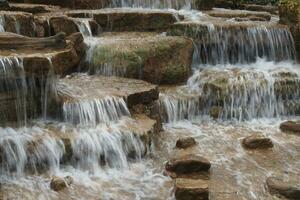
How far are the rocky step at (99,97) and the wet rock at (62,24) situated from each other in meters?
1.42

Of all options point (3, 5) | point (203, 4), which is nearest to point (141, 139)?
point (3, 5)

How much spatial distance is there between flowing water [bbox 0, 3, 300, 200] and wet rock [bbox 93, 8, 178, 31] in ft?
2.65

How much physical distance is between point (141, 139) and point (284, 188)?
2.27 meters

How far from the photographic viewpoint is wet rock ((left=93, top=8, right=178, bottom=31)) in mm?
12359

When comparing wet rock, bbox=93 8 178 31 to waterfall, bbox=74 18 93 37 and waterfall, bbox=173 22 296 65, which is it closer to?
waterfall, bbox=74 18 93 37

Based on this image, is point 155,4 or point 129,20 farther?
point 155,4

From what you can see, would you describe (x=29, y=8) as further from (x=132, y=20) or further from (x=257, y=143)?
(x=257, y=143)

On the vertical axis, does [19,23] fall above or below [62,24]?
above

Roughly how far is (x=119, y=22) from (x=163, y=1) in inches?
113

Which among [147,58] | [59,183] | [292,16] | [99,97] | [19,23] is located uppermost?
[19,23]

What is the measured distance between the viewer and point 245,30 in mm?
12031

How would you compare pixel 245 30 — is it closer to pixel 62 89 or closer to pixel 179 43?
pixel 179 43

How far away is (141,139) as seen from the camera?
319 inches

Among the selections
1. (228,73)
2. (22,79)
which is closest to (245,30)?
(228,73)
